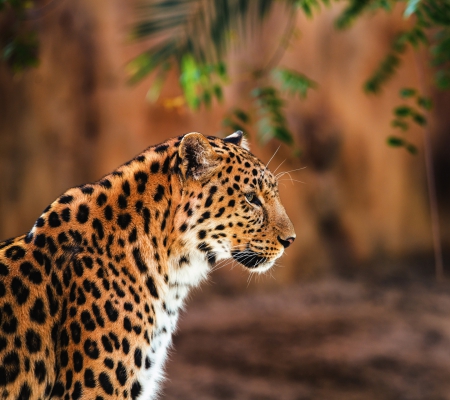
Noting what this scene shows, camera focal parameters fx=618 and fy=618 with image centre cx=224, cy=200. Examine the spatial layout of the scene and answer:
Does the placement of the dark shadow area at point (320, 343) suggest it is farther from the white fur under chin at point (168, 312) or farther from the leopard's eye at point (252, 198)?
the leopard's eye at point (252, 198)

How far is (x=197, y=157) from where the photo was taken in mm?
3121

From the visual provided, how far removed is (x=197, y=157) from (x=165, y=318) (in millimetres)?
853

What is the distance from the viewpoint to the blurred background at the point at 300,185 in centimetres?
736

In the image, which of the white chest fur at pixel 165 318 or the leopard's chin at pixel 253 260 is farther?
the leopard's chin at pixel 253 260

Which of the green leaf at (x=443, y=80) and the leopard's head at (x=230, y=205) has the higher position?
the green leaf at (x=443, y=80)

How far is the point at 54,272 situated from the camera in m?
2.94

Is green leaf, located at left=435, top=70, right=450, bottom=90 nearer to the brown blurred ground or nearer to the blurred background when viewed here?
the blurred background

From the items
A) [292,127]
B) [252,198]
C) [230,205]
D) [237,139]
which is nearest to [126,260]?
[230,205]

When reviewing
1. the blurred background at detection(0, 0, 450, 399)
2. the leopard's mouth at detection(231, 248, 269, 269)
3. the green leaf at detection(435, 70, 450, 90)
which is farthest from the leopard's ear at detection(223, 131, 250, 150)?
the blurred background at detection(0, 0, 450, 399)

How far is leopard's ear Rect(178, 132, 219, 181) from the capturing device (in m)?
3.06

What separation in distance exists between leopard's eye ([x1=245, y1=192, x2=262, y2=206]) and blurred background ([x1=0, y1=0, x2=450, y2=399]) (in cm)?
364

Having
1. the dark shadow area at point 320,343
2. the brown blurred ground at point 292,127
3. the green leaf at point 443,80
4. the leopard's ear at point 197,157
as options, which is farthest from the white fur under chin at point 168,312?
the brown blurred ground at point 292,127

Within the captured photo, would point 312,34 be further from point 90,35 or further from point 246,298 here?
point 246,298

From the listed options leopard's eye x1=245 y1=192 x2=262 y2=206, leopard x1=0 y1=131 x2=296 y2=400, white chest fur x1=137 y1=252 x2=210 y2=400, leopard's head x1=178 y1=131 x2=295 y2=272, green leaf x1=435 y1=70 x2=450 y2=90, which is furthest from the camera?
green leaf x1=435 y1=70 x2=450 y2=90
